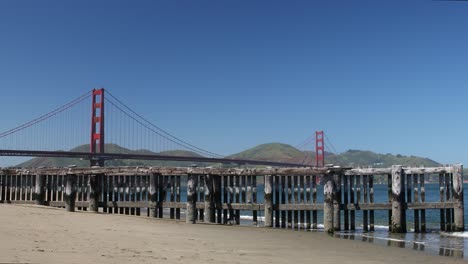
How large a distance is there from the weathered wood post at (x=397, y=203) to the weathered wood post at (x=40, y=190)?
1597 centimetres

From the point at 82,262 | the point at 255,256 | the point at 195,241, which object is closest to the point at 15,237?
the point at 82,262

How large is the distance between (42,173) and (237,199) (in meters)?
9.71

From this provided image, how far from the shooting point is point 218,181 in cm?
2045

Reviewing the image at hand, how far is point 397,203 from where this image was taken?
774 inches

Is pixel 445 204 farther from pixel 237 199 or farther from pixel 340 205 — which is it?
pixel 237 199

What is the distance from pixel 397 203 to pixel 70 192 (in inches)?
565

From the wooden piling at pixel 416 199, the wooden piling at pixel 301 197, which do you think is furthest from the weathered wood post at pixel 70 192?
the wooden piling at pixel 416 199

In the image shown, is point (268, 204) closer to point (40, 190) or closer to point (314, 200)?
point (314, 200)

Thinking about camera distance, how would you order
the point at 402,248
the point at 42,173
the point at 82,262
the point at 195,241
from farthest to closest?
the point at 42,173 → the point at 402,248 → the point at 195,241 → the point at 82,262

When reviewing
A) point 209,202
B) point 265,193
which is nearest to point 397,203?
point 265,193

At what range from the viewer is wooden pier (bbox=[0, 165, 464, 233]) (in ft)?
64.3

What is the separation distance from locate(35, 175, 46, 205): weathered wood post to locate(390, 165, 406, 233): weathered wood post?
16.0 m

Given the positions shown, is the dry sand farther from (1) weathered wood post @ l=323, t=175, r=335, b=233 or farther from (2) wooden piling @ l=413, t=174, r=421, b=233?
(2) wooden piling @ l=413, t=174, r=421, b=233

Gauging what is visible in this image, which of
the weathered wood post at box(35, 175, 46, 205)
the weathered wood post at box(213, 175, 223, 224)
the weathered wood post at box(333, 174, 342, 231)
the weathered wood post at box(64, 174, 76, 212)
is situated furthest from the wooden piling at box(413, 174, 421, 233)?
the weathered wood post at box(35, 175, 46, 205)
